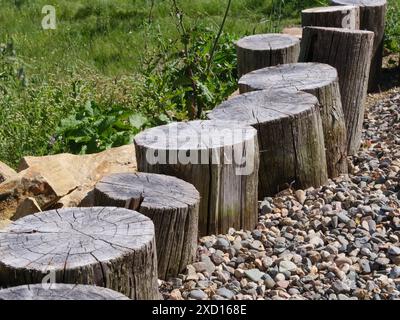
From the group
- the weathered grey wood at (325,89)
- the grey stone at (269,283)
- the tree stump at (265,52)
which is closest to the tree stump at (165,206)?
the grey stone at (269,283)

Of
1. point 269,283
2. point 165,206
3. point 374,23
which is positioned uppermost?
point 374,23

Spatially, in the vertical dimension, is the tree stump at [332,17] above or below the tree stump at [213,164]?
above

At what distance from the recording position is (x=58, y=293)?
3.19 m

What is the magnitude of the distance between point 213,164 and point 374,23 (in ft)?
12.3

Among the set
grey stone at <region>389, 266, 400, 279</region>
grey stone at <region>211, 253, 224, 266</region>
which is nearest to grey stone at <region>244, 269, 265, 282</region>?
grey stone at <region>211, 253, 224, 266</region>

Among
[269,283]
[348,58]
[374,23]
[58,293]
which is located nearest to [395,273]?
[269,283]

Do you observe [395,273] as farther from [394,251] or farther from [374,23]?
[374,23]

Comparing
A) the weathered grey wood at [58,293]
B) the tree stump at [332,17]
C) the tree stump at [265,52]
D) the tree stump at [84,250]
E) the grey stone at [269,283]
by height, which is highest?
the tree stump at [332,17]

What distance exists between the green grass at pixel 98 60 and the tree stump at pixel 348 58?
3.22 feet

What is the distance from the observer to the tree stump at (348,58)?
6.18 metres

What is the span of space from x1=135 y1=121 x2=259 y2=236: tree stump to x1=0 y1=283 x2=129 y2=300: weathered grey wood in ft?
4.79

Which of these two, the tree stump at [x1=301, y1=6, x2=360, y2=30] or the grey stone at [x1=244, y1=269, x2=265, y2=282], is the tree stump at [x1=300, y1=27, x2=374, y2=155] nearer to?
the tree stump at [x1=301, y1=6, x2=360, y2=30]

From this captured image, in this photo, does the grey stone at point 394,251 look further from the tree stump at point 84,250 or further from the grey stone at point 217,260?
the tree stump at point 84,250
